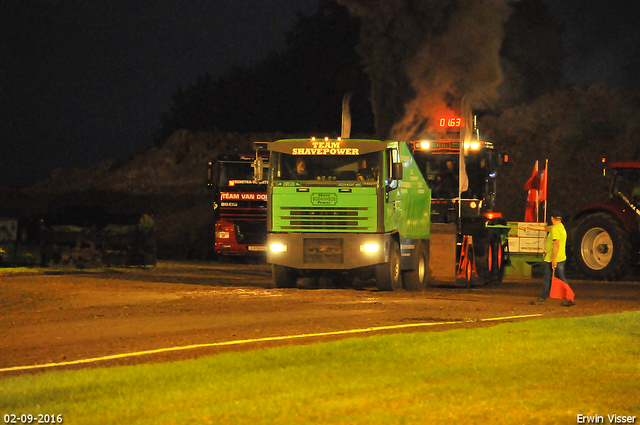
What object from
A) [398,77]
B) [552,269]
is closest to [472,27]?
[398,77]

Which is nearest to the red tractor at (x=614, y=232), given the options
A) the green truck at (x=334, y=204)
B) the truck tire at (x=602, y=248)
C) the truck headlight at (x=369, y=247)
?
the truck tire at (x=602, y=248)

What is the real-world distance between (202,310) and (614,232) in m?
13.6

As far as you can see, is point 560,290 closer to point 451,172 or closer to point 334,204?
point 334,204

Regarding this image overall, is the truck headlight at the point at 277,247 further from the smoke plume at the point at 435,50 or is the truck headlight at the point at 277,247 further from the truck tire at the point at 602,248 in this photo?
the smoke plume at the point at 435,50

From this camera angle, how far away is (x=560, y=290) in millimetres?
19719

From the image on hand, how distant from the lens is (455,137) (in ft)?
90.7

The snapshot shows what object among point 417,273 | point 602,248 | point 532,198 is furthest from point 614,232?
point 417,273

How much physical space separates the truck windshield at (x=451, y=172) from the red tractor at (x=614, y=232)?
321 centimetres

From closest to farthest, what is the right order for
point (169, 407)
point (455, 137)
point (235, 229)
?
point (169, 407)
point (455, 137)
point (235, 229)

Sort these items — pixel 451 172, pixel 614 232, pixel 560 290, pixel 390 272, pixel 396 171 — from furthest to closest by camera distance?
pixel 614 232, pixel 451 172, pixel 390 272, pixel 396 171, pixel 560 290

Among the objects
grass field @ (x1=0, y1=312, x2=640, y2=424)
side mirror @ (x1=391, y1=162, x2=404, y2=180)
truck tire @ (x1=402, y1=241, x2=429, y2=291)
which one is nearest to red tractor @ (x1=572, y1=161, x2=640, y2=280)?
truck tire @ (x1=402, y1=241, x2=429, y2=291)

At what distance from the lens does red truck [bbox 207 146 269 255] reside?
33750 mm

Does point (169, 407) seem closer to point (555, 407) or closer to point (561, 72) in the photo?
point (555, 407)

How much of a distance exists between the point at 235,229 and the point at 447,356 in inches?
891
